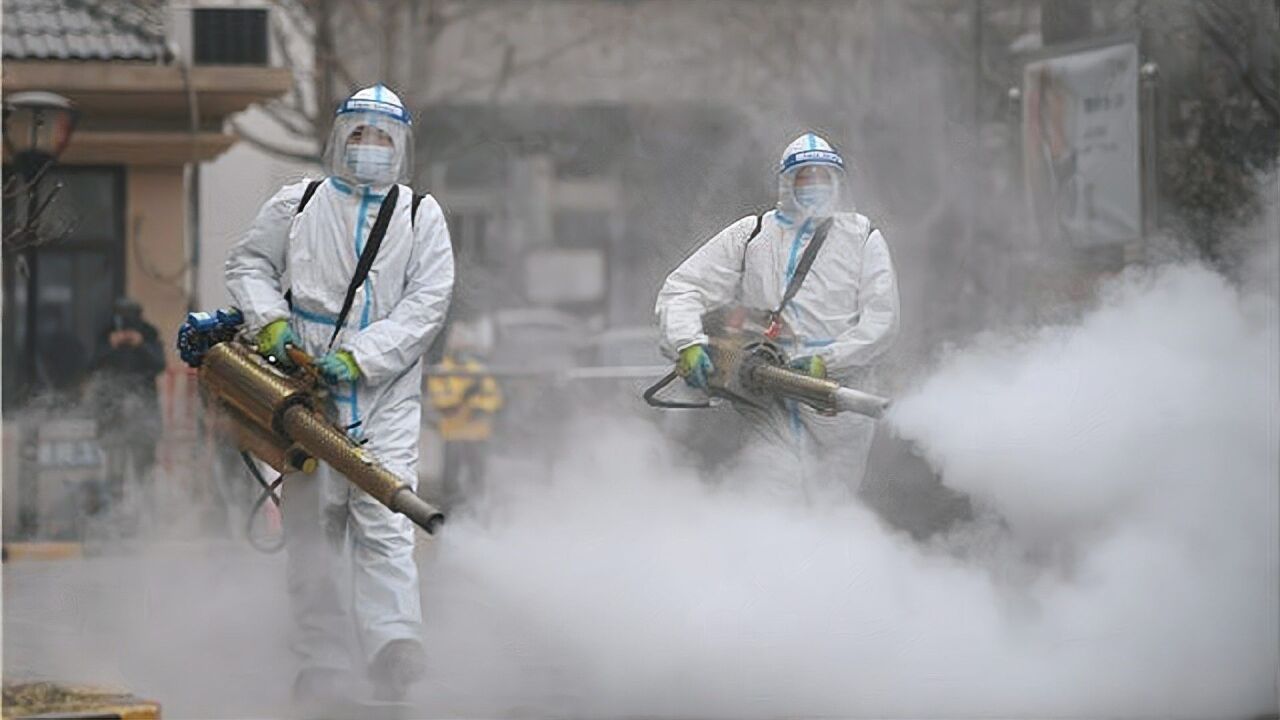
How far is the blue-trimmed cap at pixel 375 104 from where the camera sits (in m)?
8.01

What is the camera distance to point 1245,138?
13.8 m

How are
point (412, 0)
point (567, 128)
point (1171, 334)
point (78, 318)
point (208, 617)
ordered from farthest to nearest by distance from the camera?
point (567, 128) < point (412, 0) < point (78, 318) < point (208, 617) < point (1171, 334)

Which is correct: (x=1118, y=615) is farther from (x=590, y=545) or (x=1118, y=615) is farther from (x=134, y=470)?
(x=134, y=470)

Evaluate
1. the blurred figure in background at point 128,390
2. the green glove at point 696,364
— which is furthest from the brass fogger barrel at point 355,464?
the blurred figure in background at point 128,390

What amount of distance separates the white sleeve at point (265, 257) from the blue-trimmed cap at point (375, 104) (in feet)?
1.04

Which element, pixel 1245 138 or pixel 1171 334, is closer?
pixel 1171 334

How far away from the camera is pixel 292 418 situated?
25.4 ft

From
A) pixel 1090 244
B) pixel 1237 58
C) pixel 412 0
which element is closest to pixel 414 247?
pixel 1090 244

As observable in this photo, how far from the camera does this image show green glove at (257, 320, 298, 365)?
309 inches

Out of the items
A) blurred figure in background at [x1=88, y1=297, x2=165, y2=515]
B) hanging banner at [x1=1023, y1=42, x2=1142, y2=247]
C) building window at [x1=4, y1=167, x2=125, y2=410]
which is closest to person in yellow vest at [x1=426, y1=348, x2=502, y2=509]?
blurred figure in background at [x1=88, y1=297, x2=165, y2=515]

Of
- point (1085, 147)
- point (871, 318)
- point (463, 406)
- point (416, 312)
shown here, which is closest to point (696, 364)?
point (871, 318)

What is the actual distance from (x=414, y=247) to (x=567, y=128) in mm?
19896

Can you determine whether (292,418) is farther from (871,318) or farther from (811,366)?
(871,318)

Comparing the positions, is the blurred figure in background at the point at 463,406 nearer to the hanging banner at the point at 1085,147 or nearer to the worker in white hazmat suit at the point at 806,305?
the hanging banner at the point at 1085,147
